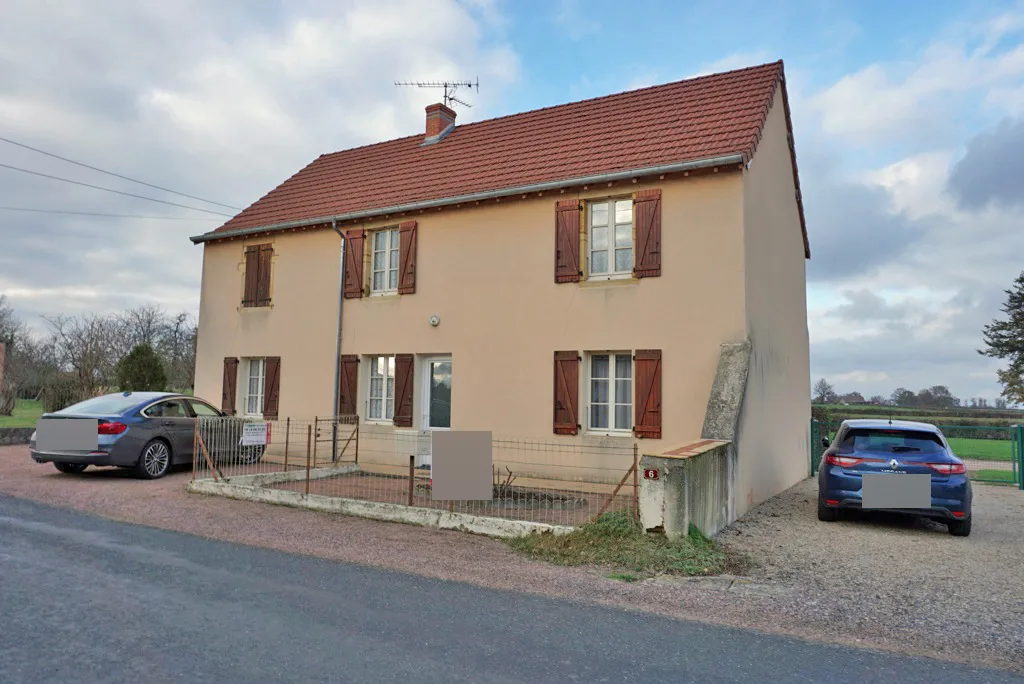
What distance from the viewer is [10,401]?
23.8m

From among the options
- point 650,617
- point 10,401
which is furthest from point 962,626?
point 10,401

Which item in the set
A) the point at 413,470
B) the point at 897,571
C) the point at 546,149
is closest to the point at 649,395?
the point at 413,470

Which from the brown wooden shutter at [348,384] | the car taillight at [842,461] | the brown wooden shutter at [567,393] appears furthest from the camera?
the brown wooden shutter at [348,384]

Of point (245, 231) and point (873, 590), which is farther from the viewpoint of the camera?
point (245, 231)

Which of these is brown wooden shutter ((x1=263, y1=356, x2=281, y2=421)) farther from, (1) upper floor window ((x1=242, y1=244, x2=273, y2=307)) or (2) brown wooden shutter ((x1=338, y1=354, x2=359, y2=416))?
(2) brown wooden shutter ((x1=338, y1=354, x2=359, y2=416))

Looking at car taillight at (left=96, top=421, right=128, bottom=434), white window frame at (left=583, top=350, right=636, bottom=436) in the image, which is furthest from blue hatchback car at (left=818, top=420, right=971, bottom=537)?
car taillight at (left=96, top=421, right=128, bottom=434)

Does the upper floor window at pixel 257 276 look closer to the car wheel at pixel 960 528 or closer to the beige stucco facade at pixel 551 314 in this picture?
the beige stucco facade at pixel 551 314

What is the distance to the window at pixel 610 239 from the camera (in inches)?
434

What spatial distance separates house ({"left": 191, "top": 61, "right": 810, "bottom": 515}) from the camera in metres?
10.3

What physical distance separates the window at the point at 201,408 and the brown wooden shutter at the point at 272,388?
1504 millimetres

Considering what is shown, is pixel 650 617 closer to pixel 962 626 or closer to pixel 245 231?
pixel 962 626

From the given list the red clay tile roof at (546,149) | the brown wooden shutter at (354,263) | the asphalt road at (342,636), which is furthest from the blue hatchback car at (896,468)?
the brown wooden shutter at (354,263)

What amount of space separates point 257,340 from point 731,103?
1103cm

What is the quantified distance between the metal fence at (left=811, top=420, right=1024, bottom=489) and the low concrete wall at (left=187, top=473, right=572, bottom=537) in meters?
9.24
